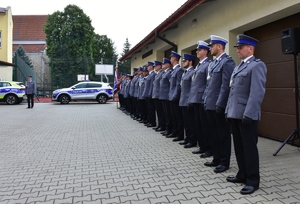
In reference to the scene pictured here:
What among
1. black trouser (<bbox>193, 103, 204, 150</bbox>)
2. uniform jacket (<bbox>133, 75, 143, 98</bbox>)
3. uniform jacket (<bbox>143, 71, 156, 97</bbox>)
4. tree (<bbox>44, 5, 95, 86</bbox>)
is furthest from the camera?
tree (<bbox>44, 5, 95, 86</bbox>)

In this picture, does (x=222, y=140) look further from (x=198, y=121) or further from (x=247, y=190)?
(x=198, y=121)

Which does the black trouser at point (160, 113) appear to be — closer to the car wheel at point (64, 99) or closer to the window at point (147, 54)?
the window at point (147, 54)

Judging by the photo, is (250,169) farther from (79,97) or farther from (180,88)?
(79,97)

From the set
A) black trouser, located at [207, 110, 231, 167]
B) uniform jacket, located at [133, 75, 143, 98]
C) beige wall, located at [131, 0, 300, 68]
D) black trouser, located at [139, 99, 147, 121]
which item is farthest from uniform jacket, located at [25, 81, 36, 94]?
black trouser, located at [207, 110, 231, 167]

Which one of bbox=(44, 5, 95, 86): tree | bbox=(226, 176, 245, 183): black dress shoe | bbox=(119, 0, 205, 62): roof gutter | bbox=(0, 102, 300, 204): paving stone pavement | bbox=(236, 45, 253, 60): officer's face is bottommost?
bbox=(0, 102, 300, 204): paving stone pavement

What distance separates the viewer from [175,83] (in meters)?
7.75

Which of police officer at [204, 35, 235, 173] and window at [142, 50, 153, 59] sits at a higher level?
window at [142, 50, 153, 59]

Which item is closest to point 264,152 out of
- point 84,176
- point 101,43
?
point 84,176

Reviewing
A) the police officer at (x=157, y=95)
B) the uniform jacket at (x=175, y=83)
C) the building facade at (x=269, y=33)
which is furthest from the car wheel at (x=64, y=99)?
the uniform jacket at (x=175, y=83)

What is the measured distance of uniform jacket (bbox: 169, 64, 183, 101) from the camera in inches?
296

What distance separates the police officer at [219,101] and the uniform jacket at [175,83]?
221 centimetres

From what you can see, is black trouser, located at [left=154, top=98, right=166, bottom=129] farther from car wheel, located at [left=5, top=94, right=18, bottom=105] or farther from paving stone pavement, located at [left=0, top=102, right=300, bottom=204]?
car wheel, located at [left=5, top=94, right=18, bottom=105]

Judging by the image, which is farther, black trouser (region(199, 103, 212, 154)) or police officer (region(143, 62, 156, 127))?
police officer (region(143, 62, 156, 127))

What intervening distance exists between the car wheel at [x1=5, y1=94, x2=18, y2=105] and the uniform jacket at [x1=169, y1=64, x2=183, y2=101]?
16.8 metres
